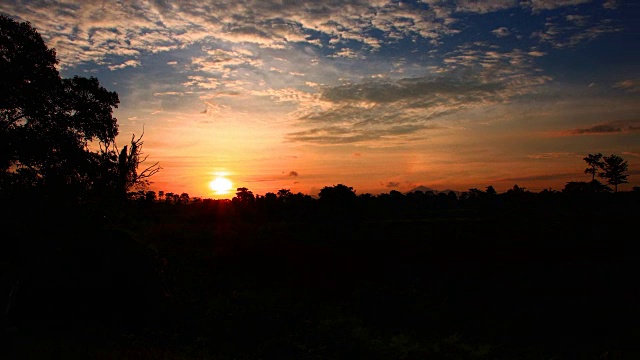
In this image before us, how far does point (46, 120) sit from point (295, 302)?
57.2 ft

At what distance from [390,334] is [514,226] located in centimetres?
4609

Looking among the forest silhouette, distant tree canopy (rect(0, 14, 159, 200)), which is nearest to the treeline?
the forest silhouette

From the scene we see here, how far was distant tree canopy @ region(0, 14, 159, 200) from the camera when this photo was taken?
2042 centimetres

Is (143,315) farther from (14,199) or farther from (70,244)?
(14,199)

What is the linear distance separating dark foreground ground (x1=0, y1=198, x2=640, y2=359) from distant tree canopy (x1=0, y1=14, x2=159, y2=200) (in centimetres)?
453

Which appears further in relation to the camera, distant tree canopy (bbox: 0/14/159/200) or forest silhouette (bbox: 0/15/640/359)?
distant tree canopy (bbox: 0/14/159/200)

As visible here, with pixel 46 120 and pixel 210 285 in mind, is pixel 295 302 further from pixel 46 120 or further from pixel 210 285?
pixel 46 120

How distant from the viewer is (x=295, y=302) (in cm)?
2323

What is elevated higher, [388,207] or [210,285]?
[388,207]

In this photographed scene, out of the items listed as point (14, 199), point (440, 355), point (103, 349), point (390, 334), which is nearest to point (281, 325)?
point (390, 334)

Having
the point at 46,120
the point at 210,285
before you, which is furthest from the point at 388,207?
the point at 46,120

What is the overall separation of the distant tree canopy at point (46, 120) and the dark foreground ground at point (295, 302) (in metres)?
4.53

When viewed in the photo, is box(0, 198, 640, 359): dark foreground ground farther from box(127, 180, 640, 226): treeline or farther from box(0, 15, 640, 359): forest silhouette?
box(127, 180, 640, 226): treeline

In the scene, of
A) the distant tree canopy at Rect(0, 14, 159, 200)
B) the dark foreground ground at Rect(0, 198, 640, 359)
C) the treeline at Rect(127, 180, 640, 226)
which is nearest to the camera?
the dark foreground ground at Rect(0, 198, 640, 359)
